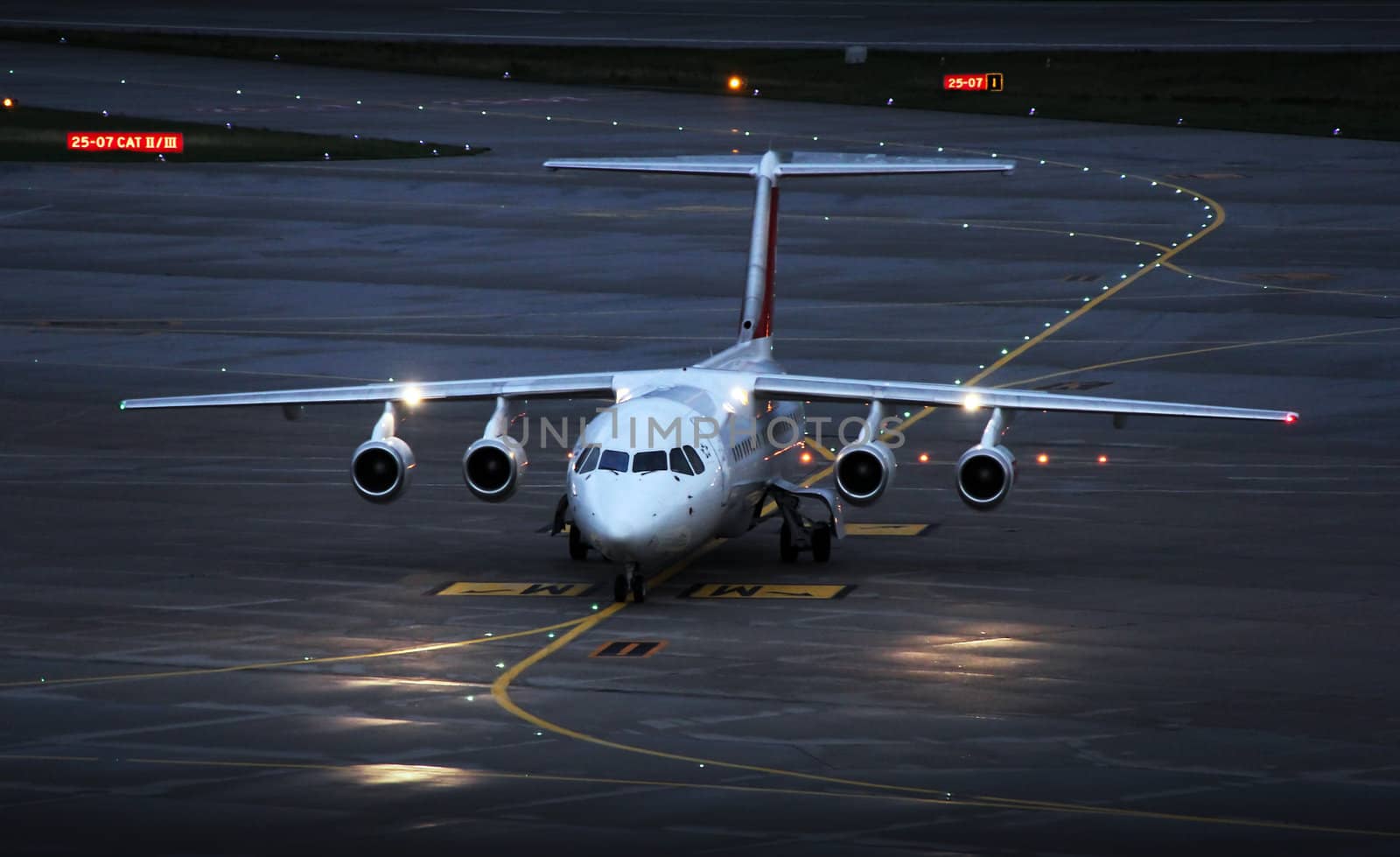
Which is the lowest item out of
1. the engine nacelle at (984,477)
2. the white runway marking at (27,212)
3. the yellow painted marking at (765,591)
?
the yellow painted marking at (765,591)

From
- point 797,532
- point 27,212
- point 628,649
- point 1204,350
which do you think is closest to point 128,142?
point 27,212

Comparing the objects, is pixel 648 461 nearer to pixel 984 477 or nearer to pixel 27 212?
pixel 984 477

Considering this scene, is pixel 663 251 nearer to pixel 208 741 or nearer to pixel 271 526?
pixel 271 526

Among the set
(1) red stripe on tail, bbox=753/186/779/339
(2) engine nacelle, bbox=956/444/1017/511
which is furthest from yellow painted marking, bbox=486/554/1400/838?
(1) red stripe on tail, bbox=753/186/779/339

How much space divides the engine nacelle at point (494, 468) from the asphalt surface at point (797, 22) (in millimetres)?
62476

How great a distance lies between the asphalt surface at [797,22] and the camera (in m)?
91.8

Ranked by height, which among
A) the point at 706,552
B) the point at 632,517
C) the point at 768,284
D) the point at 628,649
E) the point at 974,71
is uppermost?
the point at 974,71

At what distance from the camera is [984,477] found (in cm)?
3034

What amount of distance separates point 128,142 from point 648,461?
164ft

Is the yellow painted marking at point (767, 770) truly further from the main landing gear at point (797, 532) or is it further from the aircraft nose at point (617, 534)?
the main landing gear at point (797, 532)

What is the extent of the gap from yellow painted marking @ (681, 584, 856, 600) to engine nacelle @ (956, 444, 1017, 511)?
2.15 metres

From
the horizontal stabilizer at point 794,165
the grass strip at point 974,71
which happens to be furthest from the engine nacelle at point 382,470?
the grass strip at point 974,71

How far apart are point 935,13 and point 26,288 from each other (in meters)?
56.2

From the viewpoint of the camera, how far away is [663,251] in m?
60.9
